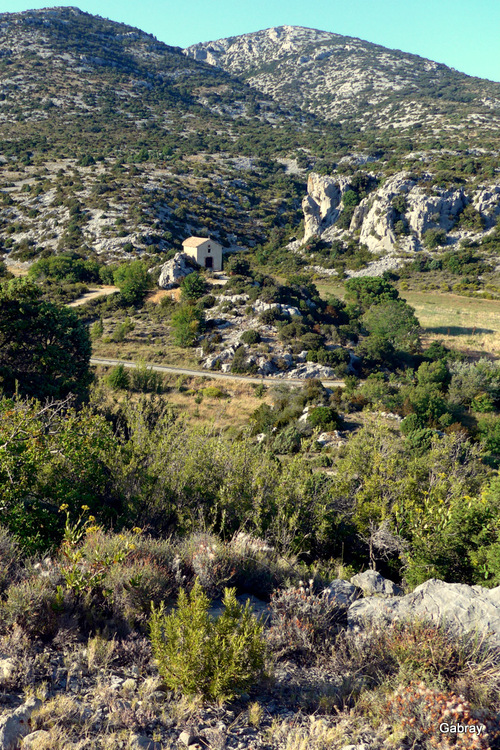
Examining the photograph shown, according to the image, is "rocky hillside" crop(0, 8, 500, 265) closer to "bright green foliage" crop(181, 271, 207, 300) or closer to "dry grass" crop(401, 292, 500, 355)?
"bright green foliage" crop(181, 271, 207, 300)

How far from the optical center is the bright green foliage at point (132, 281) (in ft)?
174

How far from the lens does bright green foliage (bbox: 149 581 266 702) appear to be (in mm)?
5094

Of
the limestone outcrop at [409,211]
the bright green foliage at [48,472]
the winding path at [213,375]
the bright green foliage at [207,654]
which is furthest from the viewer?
the limestone outcrop at [409,211]

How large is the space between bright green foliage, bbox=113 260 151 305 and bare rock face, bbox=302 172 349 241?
48815mm

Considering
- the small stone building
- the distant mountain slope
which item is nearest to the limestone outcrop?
the small stone building

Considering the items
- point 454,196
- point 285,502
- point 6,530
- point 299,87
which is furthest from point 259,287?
point 299,87

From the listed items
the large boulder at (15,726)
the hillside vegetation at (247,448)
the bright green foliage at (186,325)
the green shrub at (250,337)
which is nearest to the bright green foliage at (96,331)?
the hillside vegetation at (247,448)

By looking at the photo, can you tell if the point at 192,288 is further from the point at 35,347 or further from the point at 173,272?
the point at 35,347

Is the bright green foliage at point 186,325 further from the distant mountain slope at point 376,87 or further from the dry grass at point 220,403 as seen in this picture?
the distant mountain slope at point 376,87

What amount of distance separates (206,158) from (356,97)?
85575 mm

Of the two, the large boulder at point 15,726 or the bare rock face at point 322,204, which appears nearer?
the large boulder at point 15,726

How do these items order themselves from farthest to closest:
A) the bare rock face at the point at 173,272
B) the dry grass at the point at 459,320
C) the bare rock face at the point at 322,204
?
the bare rock face at the point at 322,204, the bare rock face at the point at 173,272, the dry grass at the point at 459,320

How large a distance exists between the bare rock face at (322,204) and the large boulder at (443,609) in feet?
310

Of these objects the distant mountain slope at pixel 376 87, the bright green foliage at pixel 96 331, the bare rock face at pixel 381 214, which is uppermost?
the distant mountain slope at pixel 376 87
